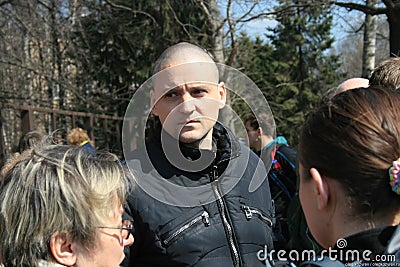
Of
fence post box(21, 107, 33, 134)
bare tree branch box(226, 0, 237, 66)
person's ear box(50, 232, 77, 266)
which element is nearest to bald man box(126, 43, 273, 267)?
person's ear box(50, 232, 77, 266)

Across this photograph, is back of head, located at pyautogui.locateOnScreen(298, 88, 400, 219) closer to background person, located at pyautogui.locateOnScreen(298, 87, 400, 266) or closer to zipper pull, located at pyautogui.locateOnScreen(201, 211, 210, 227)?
background person, located at pyautogui.locateOnScreen(298, 87, 400, 266)

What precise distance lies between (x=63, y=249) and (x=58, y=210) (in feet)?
0.38

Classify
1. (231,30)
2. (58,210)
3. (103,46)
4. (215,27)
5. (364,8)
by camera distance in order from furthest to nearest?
1. (103,46)
2. (215,27)
3. (231,30)
4. (364,8)
5. (58,210)

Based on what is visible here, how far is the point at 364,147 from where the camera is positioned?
1.12 m

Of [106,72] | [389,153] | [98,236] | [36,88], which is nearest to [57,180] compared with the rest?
[98,236]

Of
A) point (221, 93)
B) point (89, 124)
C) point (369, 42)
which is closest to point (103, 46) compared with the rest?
point (89, 124)

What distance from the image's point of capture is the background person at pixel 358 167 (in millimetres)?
1123

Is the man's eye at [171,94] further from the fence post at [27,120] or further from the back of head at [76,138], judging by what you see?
the fence post at [27,120]

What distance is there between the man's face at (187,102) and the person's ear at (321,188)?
730 millimetres

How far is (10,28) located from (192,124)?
984 cm

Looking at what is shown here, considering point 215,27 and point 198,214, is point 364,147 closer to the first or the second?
point 198,214

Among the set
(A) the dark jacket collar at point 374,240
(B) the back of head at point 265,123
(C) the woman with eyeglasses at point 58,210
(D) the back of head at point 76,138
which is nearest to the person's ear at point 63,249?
(C) the woman with eyeglasses at point 58,210

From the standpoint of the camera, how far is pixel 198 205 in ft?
5.69

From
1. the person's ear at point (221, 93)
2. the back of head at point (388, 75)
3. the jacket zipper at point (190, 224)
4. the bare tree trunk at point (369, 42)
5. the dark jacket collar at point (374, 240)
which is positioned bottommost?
the jacket zipper at point (190, 224)
